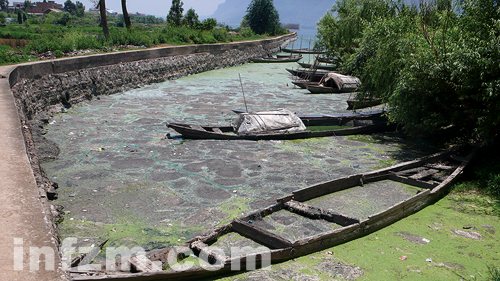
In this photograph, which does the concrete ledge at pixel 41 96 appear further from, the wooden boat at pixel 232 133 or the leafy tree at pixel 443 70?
the leafy tree at pixel 443 70

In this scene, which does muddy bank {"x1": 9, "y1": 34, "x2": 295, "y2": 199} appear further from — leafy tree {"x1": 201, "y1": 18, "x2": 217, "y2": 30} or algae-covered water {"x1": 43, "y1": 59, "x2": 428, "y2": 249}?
leafy tree {"x1": 201, "y1": 18, "x2": 217, "y2": 30}

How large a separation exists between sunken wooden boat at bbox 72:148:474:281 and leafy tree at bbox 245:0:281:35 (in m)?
43.8

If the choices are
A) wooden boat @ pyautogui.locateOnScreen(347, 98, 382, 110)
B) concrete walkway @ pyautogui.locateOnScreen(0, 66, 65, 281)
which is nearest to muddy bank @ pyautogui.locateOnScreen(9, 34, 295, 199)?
concrete walkway @ pyautogui.locateOnScreen(0, 66, 65, 281)

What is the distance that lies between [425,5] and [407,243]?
779 centimetres

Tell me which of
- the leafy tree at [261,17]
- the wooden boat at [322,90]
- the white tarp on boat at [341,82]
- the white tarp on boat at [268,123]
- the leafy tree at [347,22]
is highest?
the leafy tree at [261,17]

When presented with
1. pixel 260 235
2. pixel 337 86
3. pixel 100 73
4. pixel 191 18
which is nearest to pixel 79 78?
pixel 100 73

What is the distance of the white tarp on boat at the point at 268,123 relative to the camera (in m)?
12.9

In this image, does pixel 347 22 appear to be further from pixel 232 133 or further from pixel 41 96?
pixel 41 96

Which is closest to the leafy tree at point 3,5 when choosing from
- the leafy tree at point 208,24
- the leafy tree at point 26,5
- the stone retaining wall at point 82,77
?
the leafy tree at point 26,5

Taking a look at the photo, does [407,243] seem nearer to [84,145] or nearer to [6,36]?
[84,145]

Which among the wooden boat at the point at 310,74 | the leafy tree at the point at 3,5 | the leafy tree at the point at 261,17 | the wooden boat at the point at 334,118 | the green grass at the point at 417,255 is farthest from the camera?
the leafy tree at the point at 3,5

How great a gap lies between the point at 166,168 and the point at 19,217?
5.71 m

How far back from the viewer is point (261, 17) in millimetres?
52500

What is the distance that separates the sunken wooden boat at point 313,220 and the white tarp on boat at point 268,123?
415 cm
